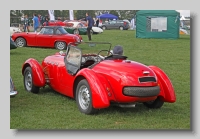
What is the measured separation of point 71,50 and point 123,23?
37607 millimetres

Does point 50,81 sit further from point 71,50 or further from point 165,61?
point 165,61

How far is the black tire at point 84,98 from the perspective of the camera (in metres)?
6.07

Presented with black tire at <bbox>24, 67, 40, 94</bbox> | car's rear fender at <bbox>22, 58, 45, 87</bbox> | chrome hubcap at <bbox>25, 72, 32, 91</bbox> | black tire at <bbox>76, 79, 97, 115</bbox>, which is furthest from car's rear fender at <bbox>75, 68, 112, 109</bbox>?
chrome hubcap at <bbox>25, 72, 32, 91</bbox>

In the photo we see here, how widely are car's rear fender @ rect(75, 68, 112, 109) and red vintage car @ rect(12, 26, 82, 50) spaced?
1198 centimetres

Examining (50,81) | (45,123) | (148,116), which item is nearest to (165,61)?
(50,81)

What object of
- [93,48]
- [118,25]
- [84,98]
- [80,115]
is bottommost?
[80,115]

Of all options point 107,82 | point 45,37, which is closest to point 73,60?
point 107,82

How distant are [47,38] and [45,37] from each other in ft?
0.42

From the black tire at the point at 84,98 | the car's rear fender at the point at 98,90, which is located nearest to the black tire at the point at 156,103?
the car's rear fender at the point at 98,90

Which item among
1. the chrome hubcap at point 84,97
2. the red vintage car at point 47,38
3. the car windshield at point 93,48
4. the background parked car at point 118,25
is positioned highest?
the background parked car at point 118,25

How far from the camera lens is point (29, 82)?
811cm

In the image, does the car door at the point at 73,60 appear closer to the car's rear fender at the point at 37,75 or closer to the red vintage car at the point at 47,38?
the car's rear fender at the point at 37,75

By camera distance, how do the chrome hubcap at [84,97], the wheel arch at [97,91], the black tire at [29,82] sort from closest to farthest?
the wheel arch at [97,91]
the chrome hubcap at [84,97]
the black tire at [29,82]

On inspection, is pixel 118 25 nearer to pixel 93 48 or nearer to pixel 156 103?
pixel 93 48
